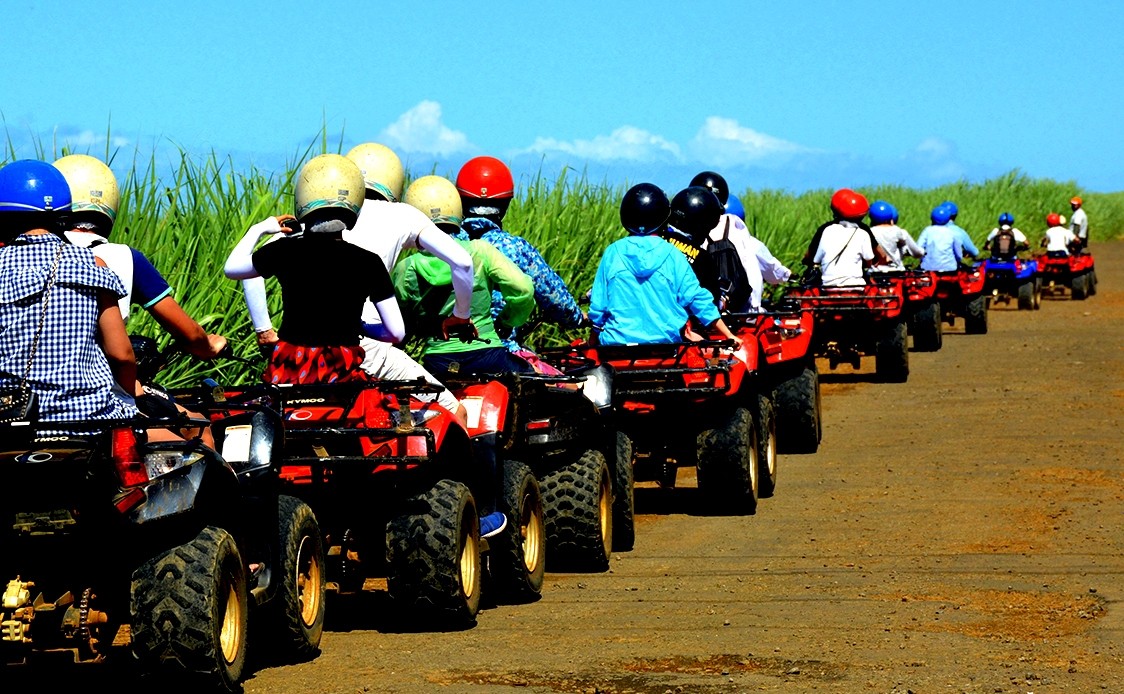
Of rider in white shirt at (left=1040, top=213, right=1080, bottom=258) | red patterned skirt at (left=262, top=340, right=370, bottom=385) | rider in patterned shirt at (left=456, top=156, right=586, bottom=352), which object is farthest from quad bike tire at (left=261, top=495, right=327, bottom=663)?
rider in white shirt at (left=1040, top=213, right=1080, bottom=258)

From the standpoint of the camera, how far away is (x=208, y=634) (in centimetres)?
589

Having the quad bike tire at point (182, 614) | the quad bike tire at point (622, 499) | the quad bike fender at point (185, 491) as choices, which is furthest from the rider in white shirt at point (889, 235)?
the quad bike tire at point (182, 614)

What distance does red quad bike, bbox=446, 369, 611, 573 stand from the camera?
8195mm

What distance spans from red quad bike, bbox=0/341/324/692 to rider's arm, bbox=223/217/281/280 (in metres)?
1.43

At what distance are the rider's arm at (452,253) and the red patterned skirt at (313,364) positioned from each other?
2.19ft

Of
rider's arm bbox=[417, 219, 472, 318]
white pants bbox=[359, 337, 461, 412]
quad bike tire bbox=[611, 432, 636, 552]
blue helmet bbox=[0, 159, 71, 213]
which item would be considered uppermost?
Answer: blue helmet bbox=[0, 159, 71, 213]

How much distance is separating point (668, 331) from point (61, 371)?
5.76 metres

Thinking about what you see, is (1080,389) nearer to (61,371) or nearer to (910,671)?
(910,671)

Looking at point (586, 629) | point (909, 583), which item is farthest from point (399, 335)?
point (909, 583)

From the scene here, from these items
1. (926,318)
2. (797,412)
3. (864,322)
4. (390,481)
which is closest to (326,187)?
(390,481)

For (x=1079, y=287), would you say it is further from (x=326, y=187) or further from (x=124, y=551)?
(x=124, y=551)

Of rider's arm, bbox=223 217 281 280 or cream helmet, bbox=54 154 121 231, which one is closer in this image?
cream helmet, bbox=54 154 121 231

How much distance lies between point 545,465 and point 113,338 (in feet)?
11.6

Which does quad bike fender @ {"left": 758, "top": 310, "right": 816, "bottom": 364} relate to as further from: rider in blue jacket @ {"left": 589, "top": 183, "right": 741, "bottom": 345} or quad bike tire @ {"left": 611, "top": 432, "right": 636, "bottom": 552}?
quad bike tire @ {"left": 611, "top": 432, "right": 636, "bottom": 552}
